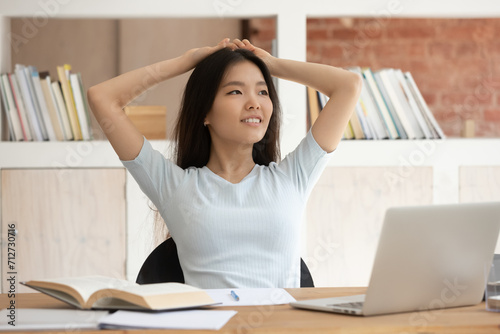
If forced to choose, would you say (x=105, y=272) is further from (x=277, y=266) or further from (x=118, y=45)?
(x=118, y=45)

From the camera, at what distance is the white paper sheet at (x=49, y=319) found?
1051 millimetres

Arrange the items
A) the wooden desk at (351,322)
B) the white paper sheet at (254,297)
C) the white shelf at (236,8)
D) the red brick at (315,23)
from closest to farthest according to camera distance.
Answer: the wooden desk at (351,322) → the white paper sheet at (254,297) → the white shelf at (236,8) → the red brick at (315,23)

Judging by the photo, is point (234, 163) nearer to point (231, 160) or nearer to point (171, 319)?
point (231, 160)

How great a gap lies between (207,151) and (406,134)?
45.3 inches

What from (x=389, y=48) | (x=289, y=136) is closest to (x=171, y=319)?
(x=289, y=136)

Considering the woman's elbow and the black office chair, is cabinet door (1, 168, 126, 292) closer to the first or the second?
the black office chair

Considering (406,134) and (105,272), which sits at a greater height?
(406,134)

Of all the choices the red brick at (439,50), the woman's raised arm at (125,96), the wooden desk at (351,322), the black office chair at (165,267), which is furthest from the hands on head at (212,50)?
the red brick at (439,50)

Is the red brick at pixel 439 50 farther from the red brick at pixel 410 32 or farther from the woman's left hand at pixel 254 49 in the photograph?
the woman's left hand at pixel 254 49

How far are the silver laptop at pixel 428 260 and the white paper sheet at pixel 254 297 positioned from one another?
0.23 feet

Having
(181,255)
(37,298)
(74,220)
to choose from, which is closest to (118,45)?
(74,220)

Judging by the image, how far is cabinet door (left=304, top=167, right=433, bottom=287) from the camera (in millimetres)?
2783

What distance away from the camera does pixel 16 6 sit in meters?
2.71

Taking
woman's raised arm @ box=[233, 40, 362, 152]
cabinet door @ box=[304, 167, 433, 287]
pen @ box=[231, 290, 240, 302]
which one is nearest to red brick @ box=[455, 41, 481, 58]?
cabinet door @ box=[304, 167, 433, 287]
